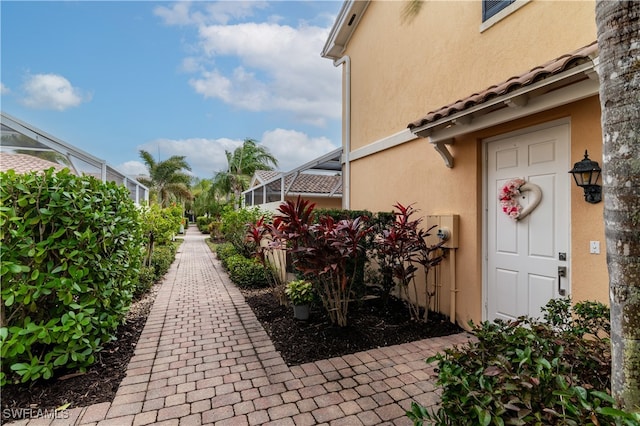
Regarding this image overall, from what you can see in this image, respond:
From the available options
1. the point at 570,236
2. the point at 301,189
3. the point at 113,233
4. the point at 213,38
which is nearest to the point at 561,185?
the point at 570,236

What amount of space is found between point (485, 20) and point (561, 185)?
289 centimetres

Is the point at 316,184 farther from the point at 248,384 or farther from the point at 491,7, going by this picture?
the point at 248,384

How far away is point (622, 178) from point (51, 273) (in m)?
4.52

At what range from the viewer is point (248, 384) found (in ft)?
10.7

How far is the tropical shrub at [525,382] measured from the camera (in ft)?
4.86

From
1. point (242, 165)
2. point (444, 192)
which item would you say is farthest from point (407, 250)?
point (242, 165)

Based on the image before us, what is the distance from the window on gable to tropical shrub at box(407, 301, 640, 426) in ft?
15.2

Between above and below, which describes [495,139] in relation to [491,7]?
below

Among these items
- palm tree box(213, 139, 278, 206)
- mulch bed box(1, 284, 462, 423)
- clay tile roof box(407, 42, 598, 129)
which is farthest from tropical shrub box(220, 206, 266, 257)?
palm tree box(213, 139, 278, 206)

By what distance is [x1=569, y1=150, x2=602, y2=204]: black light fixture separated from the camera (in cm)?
330

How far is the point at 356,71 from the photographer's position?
27.4ft

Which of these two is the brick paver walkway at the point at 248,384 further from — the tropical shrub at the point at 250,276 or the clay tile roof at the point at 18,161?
the clay tile roof at the point at 18,161

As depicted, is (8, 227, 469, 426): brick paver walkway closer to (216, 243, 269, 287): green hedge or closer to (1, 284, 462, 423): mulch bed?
(1, 284, 462, 423): mulch bed

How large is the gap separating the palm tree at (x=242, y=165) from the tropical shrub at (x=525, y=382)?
25547 millimetres
